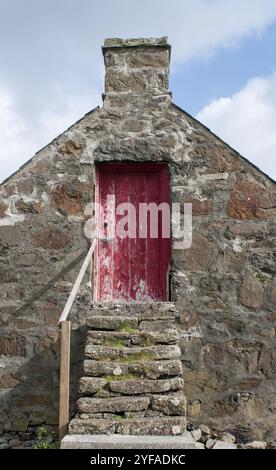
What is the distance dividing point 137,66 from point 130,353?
376cm

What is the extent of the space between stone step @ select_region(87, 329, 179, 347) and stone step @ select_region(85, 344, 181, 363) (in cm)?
14

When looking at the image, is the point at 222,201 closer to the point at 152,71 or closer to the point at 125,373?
the point at 152,71

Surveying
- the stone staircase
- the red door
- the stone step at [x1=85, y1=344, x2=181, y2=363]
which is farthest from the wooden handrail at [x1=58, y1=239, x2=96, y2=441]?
the red door

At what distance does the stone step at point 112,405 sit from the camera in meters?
4.86

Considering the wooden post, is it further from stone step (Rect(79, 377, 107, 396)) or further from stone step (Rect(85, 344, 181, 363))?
stone step (Rect(85, 344, 181, 363))

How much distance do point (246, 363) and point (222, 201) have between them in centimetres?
198

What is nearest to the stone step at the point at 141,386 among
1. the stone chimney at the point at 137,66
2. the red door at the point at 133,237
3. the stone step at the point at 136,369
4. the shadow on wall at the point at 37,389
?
the stone step at the point at 136,369

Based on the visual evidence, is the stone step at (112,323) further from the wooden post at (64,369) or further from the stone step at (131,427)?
the stone step at (131,427)

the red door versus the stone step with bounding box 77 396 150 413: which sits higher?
the red door

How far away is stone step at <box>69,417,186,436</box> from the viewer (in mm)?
4645

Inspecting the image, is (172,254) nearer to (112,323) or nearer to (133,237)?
(133,237)

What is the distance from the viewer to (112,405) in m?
4.88

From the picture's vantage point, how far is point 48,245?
264 inches

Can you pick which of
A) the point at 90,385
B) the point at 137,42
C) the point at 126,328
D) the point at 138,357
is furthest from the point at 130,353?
the point at 137,42
